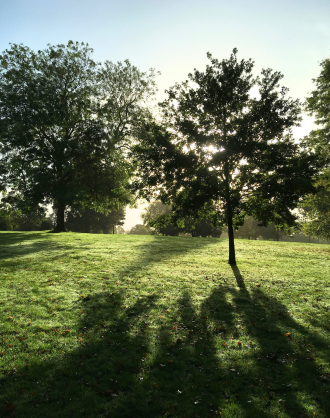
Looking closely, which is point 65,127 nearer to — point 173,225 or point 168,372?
point 173,225

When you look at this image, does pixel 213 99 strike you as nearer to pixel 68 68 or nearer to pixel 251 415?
pixel 251 415

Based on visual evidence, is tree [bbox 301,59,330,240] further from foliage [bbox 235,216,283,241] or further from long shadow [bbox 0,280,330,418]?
foliage [bbox 235,216,283,241]

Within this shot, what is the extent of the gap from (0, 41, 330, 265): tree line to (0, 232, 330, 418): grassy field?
4804 mm

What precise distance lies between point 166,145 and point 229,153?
11.8ft

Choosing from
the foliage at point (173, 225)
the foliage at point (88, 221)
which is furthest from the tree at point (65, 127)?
the foliage at point (88, 221)

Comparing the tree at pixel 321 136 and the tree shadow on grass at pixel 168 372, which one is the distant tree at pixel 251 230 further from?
the tree shadow on grass at pixel 168 372

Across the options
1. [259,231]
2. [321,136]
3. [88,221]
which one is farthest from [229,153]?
[259,231]

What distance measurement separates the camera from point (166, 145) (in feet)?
49.1

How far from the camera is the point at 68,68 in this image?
104 ft

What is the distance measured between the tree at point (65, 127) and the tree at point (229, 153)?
13449 millimetres

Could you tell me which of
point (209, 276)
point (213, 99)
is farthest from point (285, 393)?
point (213, 99)

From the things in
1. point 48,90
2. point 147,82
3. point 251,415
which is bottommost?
point 251,415

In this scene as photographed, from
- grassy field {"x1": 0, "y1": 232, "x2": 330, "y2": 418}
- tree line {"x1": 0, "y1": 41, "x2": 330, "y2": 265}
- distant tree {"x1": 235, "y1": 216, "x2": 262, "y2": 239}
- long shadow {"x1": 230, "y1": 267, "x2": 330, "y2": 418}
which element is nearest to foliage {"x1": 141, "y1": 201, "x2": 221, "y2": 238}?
tree line {"x1": 0, "y1": 41, "x2": 330, "y2": 265}

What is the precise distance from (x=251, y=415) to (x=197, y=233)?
6320 cm
